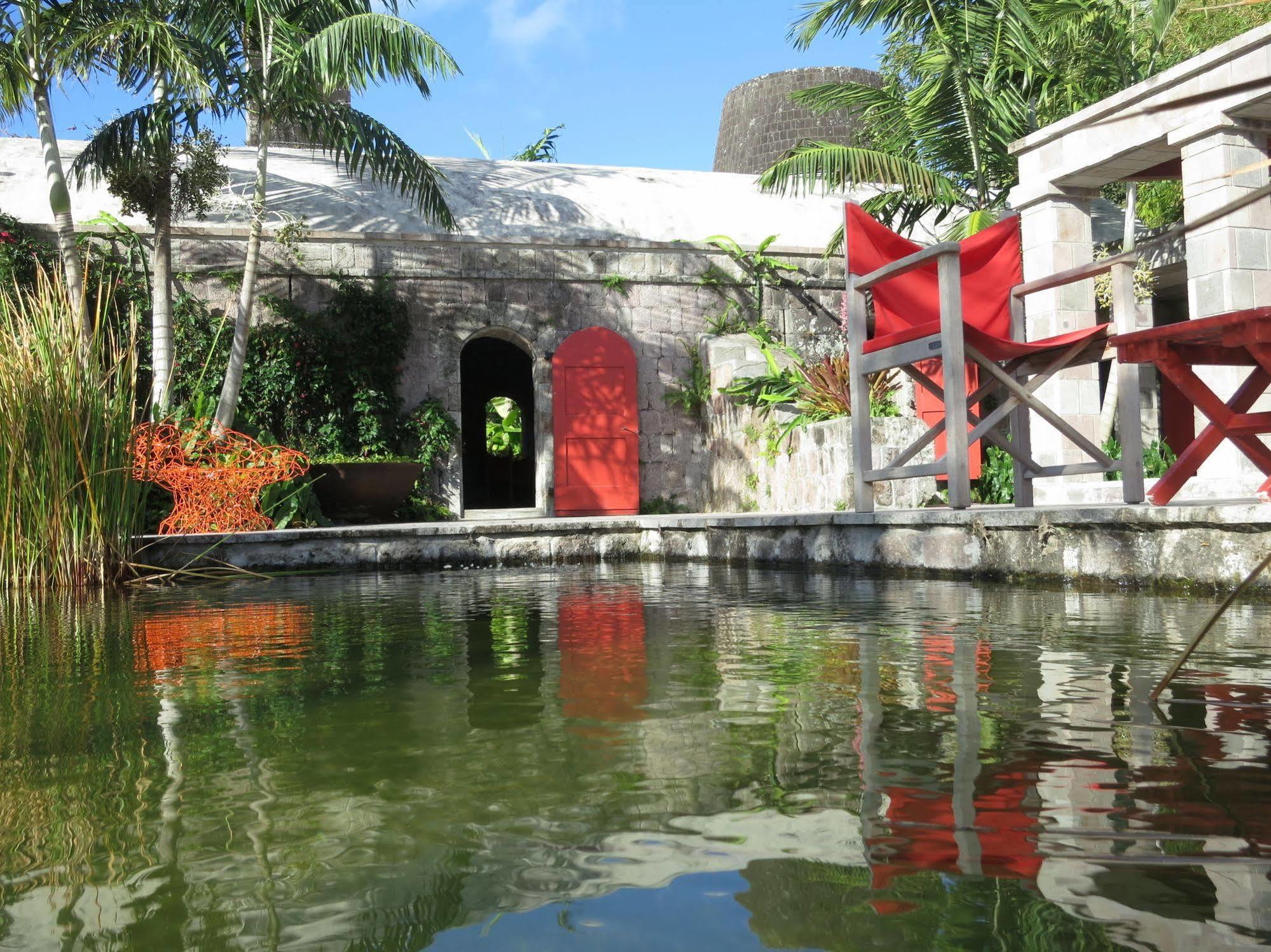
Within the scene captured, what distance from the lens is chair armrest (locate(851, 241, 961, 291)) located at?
509 centimetres

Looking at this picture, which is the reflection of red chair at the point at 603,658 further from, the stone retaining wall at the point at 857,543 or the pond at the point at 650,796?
the stone retaining wall at the point at 857,543

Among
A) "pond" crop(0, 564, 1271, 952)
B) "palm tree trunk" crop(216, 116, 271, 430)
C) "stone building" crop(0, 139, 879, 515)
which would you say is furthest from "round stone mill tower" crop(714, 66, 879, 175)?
"pond" crop(0, 564, 1271, 952)

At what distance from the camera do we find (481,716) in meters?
1.99

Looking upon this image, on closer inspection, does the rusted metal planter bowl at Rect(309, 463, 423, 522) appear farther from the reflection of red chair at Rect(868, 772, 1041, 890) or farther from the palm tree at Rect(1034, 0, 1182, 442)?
the reflection of red chair at Rect(868, 772, 1041, 890)

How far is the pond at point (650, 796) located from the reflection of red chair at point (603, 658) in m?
0.02

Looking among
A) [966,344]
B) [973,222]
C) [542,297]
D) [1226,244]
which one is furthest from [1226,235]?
[542,297]

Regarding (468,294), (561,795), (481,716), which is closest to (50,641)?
(481,716)

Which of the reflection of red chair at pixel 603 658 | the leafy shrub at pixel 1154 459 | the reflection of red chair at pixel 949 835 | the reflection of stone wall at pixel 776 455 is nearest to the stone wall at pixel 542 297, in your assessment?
the reflection of stone wall at pixel 776 455

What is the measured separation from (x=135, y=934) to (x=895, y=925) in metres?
0.68

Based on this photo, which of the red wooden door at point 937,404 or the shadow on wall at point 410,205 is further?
the shadow on wall at point 410,205

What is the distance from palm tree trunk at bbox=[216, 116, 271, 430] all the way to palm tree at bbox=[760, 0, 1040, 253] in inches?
205

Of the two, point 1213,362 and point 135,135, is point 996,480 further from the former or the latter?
point 135,135

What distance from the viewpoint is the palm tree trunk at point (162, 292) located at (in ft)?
33.8

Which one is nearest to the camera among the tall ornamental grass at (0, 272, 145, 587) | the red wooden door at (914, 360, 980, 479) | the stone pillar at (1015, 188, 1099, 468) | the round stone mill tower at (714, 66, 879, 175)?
the tall ornamental grass at (0, 272, 145, 587)
